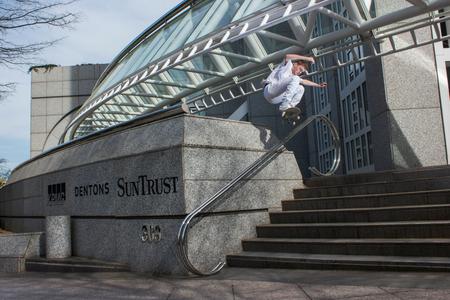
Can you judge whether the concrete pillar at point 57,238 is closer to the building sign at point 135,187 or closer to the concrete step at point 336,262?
the building sign at point 135,187

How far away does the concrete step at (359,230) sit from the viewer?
18.5 feet

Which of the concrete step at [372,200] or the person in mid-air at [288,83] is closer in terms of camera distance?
the concrete step at [372,200]

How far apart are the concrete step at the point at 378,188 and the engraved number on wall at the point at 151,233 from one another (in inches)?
102

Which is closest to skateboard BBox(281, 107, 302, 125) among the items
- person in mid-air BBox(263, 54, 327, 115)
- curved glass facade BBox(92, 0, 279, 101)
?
person in mid-air BBox(263, 54, 327, 115)

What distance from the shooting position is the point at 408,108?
1138 cm

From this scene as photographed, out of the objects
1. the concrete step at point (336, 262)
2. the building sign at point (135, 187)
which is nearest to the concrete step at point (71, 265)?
the building sign at point (135, 187)

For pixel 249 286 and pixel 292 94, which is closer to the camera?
pixel 249 286

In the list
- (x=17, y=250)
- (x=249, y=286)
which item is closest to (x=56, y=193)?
(x=17, y=250)

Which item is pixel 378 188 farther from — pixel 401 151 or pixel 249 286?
pixel 401 151

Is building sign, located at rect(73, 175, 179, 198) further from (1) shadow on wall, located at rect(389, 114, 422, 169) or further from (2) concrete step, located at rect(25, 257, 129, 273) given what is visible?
(1) shadow on wall, located at rect(389, 114, 422, 169)

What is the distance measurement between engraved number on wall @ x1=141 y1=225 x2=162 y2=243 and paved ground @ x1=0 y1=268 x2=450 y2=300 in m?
0.50

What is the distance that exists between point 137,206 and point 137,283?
1.42 meters

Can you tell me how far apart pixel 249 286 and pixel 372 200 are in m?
2.55

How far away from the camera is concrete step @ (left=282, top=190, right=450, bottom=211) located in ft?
20.7
